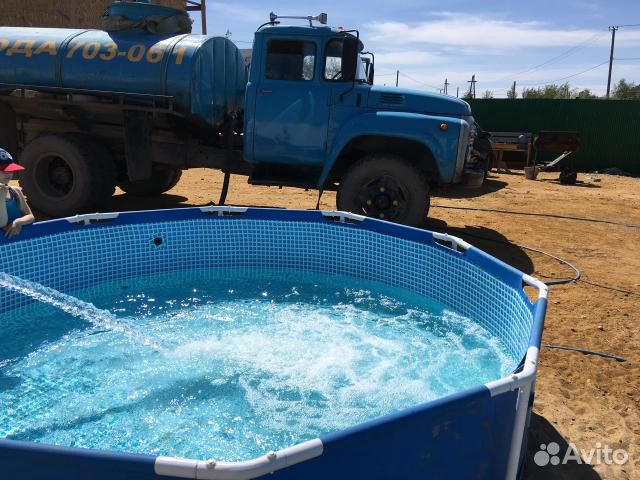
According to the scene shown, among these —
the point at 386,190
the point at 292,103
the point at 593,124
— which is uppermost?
the point at 593,124

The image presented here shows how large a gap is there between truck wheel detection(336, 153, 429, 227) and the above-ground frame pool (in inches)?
33.3

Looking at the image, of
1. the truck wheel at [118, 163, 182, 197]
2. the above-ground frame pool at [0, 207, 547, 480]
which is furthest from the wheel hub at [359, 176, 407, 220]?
the truck wheel at [118, 163, 182, 197]

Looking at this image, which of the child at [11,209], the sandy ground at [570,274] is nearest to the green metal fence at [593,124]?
the sandy ground at [570,274]

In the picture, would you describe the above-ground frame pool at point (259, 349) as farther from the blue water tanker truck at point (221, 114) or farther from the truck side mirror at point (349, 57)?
the truck side mirror at point (349, 57)

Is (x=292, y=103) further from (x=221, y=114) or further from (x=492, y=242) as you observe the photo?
(x=492, y=242)


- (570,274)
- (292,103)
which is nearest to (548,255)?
(570,274)

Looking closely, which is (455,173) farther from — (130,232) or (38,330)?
(38,330)

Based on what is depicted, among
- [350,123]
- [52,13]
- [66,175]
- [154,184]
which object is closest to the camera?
[350,123]

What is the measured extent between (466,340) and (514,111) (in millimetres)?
16084

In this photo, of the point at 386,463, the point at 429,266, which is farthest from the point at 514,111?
the point at 386,463

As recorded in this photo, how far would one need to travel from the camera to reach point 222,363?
12.6 feet

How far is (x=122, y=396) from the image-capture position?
3.38 metres

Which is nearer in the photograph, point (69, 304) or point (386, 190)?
point (69, 304)

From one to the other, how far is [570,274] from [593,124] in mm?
13908
